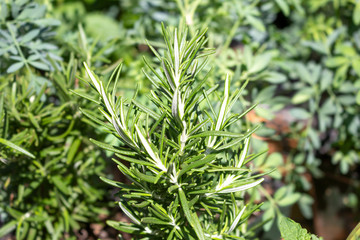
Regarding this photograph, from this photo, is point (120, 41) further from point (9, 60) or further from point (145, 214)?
point (145, 214)

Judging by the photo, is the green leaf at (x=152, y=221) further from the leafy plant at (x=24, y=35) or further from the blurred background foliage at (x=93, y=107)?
the leafy plant at (x=24, y=35)

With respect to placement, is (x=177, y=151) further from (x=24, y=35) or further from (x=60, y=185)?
(x=24, y=35)

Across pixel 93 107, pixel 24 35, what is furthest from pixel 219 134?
pixel 24 35

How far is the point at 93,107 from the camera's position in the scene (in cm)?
64

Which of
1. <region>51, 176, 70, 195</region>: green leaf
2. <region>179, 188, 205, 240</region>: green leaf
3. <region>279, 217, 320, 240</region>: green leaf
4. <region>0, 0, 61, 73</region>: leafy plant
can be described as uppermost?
<region>0, 0, 61, 73</region>: leafy plant

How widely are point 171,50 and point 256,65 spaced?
37 cm

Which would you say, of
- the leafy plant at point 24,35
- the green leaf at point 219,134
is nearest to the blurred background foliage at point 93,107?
the leafy plant at point 24,35

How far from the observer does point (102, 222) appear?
0.72m

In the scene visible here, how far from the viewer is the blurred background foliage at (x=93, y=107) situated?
0.61 meters

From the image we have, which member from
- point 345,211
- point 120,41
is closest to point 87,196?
point 120,41

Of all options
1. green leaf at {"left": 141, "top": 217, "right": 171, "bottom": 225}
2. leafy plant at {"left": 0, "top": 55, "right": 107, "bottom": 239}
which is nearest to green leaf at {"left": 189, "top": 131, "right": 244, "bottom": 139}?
green leaf at {"left": 141, "top": 217, "right": 171, "bottom": 225}

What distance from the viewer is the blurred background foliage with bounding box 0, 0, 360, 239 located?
0.61 meters

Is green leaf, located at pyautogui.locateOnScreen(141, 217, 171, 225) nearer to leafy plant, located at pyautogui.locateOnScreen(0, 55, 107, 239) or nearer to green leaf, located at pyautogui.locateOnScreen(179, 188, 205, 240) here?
green leaf, located at pyautogui.locateOnScreen(179, 188, 205, 240)

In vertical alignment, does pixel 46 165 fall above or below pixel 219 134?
below
